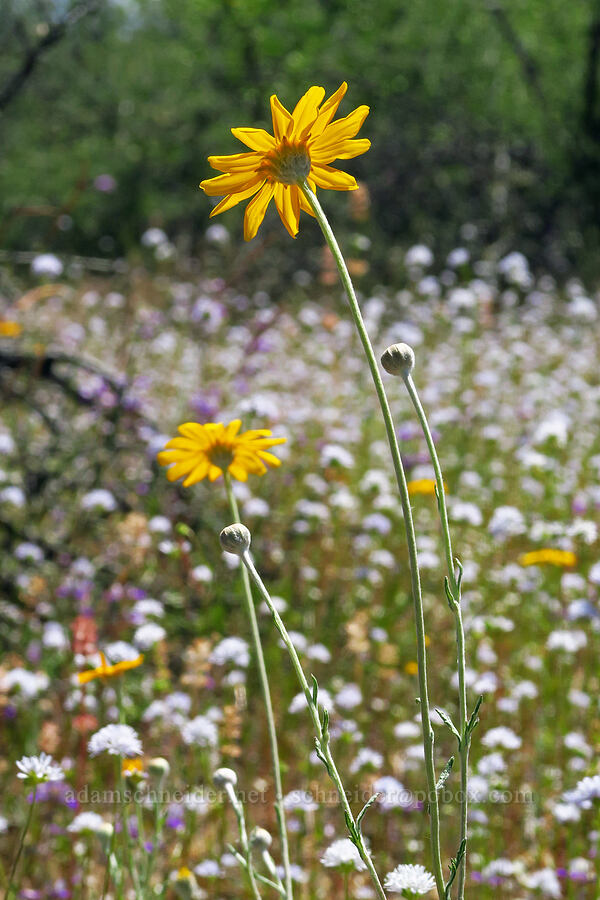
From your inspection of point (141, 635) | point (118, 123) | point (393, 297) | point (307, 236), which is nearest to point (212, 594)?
point (141, 635)

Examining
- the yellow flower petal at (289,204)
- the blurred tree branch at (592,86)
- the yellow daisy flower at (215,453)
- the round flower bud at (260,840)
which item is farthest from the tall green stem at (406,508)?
the blurred tree branch at (592,86)

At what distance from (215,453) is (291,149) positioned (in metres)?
0.52

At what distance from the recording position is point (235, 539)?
98 cm

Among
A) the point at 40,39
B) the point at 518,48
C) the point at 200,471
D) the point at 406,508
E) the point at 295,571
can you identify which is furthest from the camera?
the point at 518,48

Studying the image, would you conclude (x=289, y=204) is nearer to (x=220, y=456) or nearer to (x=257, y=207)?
(x=257, y=207)

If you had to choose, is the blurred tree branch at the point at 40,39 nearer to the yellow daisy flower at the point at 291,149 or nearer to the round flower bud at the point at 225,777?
the yellow daisy flower at the point at 291,149

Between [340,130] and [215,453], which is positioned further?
[215,453]

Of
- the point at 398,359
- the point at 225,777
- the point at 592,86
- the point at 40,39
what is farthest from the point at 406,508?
the point at 592,86

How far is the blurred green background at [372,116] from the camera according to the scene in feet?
33.8

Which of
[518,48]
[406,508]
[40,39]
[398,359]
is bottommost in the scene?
[406,508]

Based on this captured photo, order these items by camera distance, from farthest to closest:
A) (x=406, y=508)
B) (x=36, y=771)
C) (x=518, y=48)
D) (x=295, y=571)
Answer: (x=518, y=48), (x=295, y=571), (x=36, y=771), (x=406, y=508)

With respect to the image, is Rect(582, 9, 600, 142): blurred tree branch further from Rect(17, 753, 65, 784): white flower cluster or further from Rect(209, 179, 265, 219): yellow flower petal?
Rect(17, 753, 65, 784): white flower cluster

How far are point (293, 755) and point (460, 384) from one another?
2.83 metres

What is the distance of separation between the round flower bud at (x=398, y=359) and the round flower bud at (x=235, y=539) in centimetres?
24
